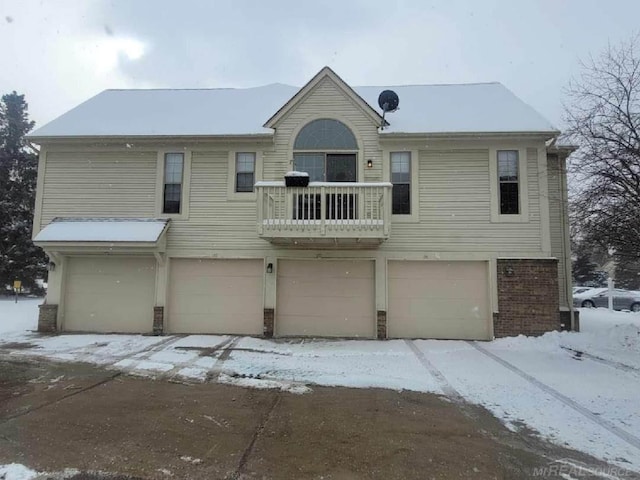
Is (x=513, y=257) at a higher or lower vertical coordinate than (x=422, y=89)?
lower

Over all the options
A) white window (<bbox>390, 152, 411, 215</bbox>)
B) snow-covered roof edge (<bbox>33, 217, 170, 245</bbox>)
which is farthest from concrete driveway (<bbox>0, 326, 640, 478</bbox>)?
white window (<bbox>390, 152, 411, 215</bbox>)

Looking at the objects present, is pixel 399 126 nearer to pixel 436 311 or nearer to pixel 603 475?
pixel 436 311

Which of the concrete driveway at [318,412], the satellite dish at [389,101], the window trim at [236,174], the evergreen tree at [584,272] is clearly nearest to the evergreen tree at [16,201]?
the concrete driveway at [318,412]

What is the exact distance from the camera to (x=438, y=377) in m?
7.22

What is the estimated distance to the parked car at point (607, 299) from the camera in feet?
65.9

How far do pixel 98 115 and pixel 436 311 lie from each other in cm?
1133

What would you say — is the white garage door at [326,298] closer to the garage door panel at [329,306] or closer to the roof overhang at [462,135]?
the garage door panel at [329,306]

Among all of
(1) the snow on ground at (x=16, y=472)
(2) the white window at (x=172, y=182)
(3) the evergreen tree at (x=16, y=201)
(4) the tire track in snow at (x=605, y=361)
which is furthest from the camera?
(3) the evergreen tree at (x=16, y=201)

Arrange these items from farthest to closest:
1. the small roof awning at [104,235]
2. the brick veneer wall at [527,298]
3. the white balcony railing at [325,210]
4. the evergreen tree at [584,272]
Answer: the evergreen tree at [584,272] → the small roof awning at [104,235] → the brick veneer wall at [527,298] → the white balcony railing at [325,210]

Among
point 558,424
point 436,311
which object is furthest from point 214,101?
point 558,424

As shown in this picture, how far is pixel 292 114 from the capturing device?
11.4 meters

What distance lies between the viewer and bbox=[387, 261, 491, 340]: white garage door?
10828 millimetres

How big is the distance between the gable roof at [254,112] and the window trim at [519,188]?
59 centimetres

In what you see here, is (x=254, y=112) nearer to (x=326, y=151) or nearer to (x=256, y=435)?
(x=326, y=151)
